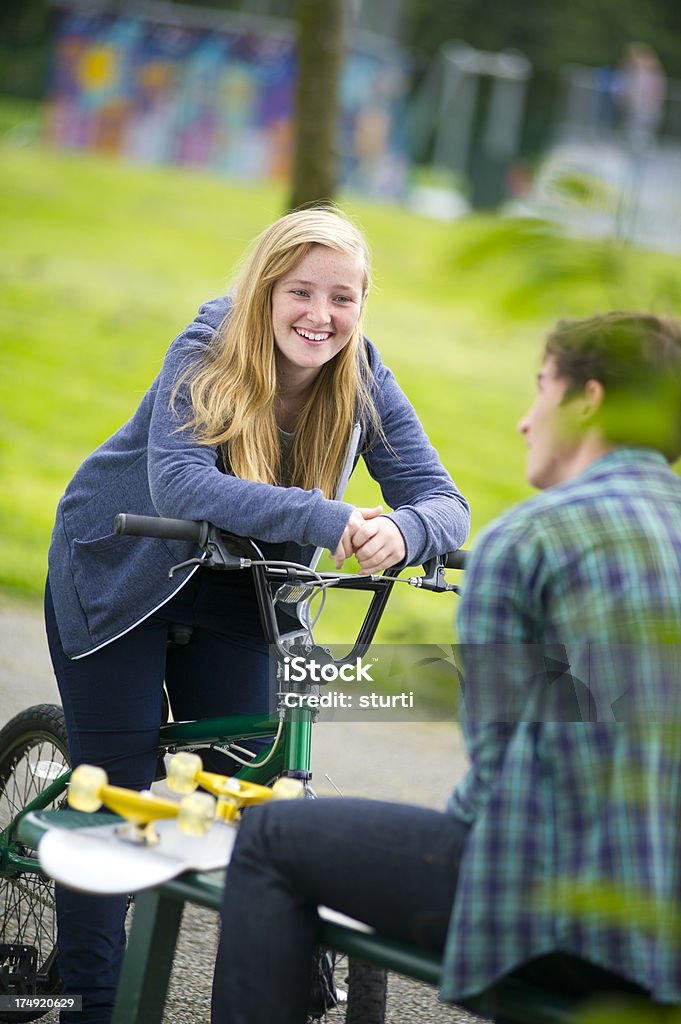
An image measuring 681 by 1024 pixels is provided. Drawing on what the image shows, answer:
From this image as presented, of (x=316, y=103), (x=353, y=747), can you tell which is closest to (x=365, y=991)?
(x=353, y=747)

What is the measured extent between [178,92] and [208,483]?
25.7 meters

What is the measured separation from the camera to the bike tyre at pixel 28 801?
344 cm

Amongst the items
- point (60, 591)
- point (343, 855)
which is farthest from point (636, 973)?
point (60, 591)

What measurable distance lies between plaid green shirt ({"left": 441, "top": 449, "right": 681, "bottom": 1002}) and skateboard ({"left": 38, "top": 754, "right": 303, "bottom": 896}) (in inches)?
19.3

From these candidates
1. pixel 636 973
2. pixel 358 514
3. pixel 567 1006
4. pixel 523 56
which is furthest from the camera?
pixel 523 56

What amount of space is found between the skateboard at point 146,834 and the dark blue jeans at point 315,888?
0.55 ft

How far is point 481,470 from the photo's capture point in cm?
1198

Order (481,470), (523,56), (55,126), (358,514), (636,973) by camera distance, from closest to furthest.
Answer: (636,973), (358,514), (481,470), (55,126), (523,56)

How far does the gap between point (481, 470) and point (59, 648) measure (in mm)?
9163

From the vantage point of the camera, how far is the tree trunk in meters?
7.99

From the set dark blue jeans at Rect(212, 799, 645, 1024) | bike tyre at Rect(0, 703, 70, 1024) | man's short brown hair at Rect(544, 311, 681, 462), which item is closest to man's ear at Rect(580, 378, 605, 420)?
man's short brown hair at Rect(544, 311, 681, 462)

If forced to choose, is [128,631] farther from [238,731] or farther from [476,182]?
[476,182]

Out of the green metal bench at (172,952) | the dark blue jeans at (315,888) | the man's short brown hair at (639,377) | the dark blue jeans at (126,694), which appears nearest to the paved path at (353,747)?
the dark blue jeans at (126,694)

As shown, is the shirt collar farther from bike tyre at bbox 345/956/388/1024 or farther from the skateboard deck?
bike tyre at bbox 345/956/388/1024
